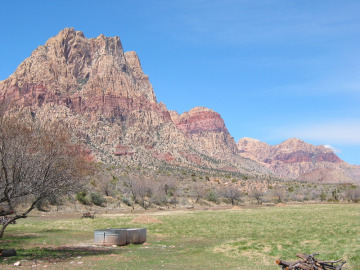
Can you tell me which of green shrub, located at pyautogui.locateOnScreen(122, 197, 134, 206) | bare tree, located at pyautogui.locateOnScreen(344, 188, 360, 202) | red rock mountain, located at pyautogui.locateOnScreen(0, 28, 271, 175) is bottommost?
green shrub, located at pyautogui.locateOnScreen(122, 197, 134, 206)

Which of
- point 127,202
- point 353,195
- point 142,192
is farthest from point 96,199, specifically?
point 353,195

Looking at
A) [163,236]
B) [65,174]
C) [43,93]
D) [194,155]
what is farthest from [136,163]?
[65,174]

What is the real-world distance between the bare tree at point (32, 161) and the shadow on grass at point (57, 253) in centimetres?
221

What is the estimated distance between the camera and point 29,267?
1717 centimetres

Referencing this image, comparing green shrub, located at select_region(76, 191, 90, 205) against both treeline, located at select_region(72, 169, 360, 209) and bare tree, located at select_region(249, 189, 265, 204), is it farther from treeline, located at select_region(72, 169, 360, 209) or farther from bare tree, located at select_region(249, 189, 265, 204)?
bare tree, located at select_region(249, 189, 265, 204)

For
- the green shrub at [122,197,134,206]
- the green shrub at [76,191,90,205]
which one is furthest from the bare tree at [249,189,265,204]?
the green shrub at [76,191,90,205]

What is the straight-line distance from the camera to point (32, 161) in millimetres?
21812

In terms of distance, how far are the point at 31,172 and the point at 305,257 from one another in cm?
1566

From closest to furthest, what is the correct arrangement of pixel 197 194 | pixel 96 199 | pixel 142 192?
pixel 96 199, pixel 142 192, pixel 197 194

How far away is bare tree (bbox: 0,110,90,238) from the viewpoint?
20.7m

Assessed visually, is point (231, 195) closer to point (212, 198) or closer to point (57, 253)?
point (212, 198)

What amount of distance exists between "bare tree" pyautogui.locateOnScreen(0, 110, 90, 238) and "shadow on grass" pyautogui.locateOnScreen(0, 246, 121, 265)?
2214mm

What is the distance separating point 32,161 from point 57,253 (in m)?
5.87

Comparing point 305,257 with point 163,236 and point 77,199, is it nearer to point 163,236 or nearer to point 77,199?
point 163,236
